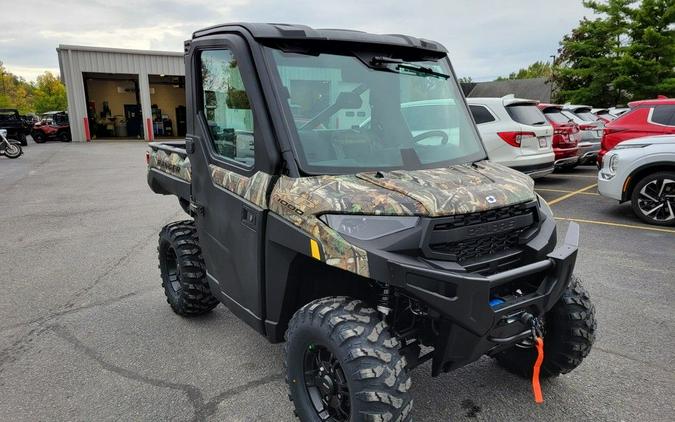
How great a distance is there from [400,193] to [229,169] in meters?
1.19

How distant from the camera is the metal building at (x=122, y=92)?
28.0m

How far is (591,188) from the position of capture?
10.6 meters

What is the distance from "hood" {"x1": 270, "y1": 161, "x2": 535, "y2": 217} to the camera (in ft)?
7.15

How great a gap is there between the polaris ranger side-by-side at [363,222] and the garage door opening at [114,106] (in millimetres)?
33752

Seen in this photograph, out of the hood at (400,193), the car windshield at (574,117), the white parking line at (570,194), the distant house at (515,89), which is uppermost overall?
the distant house at (515,89)

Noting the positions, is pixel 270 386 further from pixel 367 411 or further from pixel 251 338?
pixel 367 411

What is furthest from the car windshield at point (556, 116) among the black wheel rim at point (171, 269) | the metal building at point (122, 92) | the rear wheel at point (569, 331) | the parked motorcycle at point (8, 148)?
the metal building at point (122, 92)

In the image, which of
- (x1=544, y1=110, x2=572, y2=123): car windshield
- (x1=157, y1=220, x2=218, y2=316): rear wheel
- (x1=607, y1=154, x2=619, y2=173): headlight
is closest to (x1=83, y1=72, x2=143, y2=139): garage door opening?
(x1=544, y1=110, x2=572, y2=123): car windshield

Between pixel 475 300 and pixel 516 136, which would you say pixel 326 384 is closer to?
pixel 475 300

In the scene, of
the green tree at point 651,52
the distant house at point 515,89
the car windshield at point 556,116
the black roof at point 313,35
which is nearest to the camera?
the black roof at point 313,35

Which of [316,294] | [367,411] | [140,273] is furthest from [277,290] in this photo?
[140,273]

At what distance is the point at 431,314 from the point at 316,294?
82cm

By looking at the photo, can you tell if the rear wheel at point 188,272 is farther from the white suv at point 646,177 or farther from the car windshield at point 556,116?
the car windshield at point 556,116

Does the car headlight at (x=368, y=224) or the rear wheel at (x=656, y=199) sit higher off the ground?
the car headlight at (x=368, y=224)
